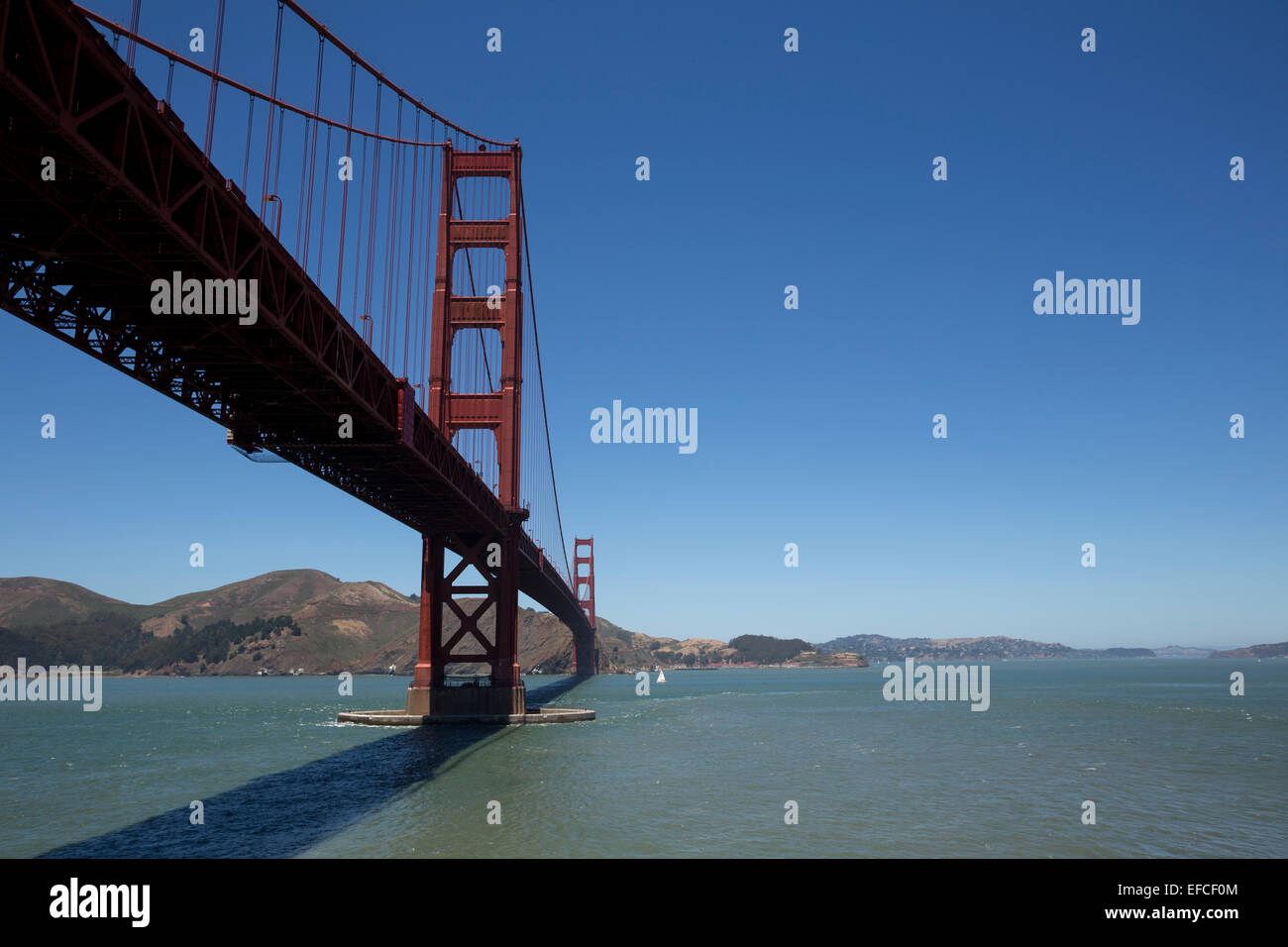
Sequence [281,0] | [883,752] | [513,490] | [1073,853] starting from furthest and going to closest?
[513,490]
[883,752]
[281,0]
[1073,853]

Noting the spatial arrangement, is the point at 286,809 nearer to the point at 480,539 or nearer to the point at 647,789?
the point at 647,789

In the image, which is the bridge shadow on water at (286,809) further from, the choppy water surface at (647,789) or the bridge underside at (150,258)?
the bridge underside at (150,258)

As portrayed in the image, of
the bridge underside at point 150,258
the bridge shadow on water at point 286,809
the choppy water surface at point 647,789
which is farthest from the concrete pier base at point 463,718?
the bridge underside at point 150,258

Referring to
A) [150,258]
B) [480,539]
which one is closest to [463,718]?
[480,539]

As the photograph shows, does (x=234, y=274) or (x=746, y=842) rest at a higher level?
(x=234, y=274)

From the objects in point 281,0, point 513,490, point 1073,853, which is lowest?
point 1073,853

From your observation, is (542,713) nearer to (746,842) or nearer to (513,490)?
(513,490)
